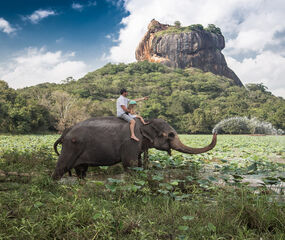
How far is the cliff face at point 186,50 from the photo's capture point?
118 metres

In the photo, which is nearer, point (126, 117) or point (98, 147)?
point (98, 147)

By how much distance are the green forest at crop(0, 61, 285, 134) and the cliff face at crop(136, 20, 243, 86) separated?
10068 millimetres

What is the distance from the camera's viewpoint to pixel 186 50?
118 meters

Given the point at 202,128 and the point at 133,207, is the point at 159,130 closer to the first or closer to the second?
the point at 133,207

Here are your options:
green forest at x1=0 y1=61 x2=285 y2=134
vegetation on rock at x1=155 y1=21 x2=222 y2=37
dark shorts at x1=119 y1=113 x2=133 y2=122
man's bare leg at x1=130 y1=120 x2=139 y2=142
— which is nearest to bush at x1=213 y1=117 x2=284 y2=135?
green forest at x1=0 y1=61 x2=285 y2=134

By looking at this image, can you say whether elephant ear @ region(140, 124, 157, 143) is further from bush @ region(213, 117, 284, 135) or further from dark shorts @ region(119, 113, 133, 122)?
bush @ region(213, 117, 284, 135)

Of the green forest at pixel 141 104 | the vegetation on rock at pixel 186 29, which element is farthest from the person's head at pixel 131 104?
the vegetation on rock at pixel 186 29

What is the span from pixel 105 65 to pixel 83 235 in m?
121

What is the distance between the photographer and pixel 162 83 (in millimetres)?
86750

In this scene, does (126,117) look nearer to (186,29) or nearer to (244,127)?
(244,127)

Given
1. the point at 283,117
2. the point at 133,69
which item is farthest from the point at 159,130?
the point at 133,69


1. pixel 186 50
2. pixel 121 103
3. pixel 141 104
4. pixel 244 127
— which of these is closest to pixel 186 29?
pixel 186 50

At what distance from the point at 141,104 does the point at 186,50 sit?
2794 inches

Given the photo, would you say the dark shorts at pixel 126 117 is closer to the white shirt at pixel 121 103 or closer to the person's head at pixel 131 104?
the white shirt at pixel 121 103
